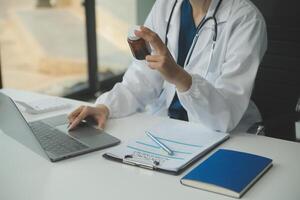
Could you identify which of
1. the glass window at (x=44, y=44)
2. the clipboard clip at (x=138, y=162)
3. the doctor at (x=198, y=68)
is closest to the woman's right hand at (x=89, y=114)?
the doctor at (x=198, y=68)

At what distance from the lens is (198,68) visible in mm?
1540

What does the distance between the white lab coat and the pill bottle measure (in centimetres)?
16

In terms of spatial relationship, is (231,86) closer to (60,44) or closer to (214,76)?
(214,76)

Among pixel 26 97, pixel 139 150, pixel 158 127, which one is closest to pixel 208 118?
pixel 158 127

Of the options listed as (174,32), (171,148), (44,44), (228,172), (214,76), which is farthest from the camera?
(44,44)

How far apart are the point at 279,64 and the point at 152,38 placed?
0.71 m

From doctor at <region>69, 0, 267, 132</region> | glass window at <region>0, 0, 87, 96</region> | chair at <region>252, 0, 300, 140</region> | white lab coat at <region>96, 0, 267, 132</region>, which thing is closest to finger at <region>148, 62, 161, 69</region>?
doctor at <region>69, 0, 267, 132</region>

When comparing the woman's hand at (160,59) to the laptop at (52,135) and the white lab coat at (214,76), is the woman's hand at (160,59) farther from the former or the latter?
the laptop at (52,135)

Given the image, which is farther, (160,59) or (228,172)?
(160,59)

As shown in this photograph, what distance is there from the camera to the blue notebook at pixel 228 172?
0.92m

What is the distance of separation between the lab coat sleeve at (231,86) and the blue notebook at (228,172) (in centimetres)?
21

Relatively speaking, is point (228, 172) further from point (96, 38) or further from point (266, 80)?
point (96, 38)

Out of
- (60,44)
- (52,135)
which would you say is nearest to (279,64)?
(52,135)

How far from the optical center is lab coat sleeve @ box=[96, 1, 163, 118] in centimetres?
152
